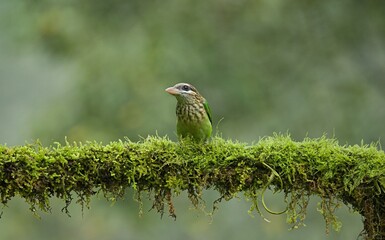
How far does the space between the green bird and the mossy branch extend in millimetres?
912

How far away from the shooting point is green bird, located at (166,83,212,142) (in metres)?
5.62

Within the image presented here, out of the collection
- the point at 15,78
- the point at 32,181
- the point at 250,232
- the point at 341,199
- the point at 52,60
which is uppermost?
the point at 15,78

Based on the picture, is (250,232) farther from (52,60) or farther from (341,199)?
(341,199)

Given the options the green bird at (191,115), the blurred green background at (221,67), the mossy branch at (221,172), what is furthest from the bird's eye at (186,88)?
the blurred green background at (221,67)

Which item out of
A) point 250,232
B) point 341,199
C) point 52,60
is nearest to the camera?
point 341,199

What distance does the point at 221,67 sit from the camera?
1202 cm

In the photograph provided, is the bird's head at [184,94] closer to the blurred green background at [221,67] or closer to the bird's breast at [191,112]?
the bird's breast at [191,112]

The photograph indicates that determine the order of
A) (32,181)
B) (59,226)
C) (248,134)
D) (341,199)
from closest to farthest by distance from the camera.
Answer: (32,181) → (341,199) → (248,134) → (59,226)

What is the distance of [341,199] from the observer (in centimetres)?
464

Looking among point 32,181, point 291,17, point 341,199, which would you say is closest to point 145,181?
point 32,181

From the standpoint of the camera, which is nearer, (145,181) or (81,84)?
(145,181)

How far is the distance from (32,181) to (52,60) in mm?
7621

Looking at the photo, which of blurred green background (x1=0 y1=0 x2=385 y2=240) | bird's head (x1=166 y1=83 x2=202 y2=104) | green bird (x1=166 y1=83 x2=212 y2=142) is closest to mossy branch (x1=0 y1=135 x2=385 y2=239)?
green bird (x1=166 y1=83 x2=212 y2=142)

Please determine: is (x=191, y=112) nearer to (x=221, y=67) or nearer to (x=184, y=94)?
(x=184, y=94)
